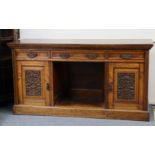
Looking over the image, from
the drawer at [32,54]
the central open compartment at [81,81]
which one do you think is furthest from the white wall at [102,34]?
the drawer at [32,54]

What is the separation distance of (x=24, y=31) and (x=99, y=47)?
112 centimetres

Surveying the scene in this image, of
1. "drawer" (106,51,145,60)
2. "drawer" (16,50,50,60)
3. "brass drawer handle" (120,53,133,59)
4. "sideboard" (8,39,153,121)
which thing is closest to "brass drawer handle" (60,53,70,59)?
"sideboard" (8,39,153,121)

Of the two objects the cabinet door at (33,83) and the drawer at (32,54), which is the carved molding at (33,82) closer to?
the cabinet door at (33,83)

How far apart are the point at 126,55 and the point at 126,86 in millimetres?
304

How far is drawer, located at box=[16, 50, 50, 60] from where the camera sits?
3104 millimetres

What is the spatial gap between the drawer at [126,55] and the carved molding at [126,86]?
161 millimetres

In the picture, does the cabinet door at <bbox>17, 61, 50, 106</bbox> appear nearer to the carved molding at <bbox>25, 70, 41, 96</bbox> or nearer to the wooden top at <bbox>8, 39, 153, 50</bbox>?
the carved molding at <bbox>25, 70, 41, 96</bbox>

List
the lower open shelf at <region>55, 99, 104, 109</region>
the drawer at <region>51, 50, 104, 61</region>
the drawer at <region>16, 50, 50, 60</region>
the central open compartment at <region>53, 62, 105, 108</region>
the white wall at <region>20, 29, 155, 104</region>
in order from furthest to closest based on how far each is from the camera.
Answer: the central open compartment at <region>53, 62, 105, 108</region> → the white wall at <region>20, 29, 155, 104</region> → the lower open shelf at <region>55, 99, 104, 109</region> → the drawer at <region>16, 50, 50, 60</region> → the drawer at <region>51, 50, 104, 61</region>

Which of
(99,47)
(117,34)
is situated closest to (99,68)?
(117,34)

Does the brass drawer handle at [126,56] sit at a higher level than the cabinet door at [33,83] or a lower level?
higher

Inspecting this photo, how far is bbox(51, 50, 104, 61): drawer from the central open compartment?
0.41 metres

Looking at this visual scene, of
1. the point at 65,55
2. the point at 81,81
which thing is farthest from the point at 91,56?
the point at 81,81

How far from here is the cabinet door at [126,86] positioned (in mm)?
2982

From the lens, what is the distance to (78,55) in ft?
9.91
